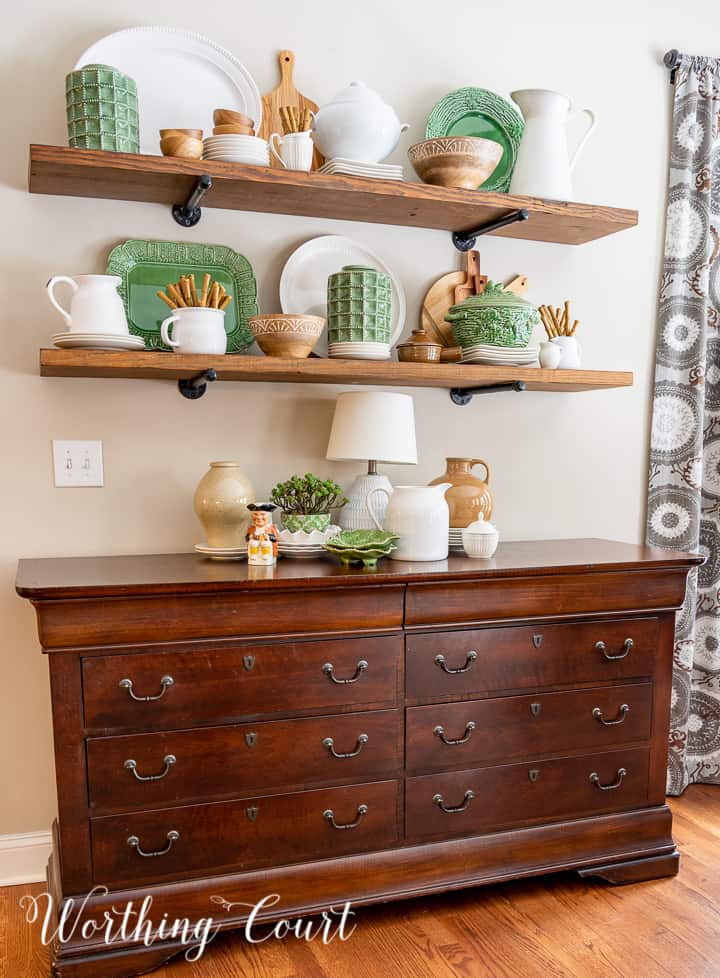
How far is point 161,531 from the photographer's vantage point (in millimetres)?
2227

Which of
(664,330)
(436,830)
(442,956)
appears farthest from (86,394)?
(664,330)

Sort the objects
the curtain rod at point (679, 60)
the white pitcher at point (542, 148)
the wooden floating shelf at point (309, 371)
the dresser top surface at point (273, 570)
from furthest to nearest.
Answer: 1. the curtain rod at point (679, 60)
2. the white pitcher at point (542, 148)
3. the wooden floating shelf at point (309, 371)
4. the dresser top surface at point (273, 570)

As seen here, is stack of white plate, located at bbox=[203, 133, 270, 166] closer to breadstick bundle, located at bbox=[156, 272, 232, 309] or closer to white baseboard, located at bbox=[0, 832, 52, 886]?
breadstick bundle, located at bbox=[156, 272, 232, 309]

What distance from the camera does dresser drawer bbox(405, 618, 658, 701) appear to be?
1.99 m

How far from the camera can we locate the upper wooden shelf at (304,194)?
6.15ft

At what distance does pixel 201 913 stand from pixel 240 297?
4.85 ft

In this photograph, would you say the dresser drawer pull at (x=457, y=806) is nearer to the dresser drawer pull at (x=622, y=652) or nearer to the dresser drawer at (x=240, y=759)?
the dresser drawer at (x=240, y=759)

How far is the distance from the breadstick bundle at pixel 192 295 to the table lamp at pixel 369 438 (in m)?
0.40

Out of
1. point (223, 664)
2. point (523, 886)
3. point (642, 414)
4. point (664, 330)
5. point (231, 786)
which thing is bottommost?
point (523, 886)

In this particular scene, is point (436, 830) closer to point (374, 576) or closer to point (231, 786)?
point (231, 786)

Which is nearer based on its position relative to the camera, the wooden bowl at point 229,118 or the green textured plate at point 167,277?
the wooden bowl at point 229,118

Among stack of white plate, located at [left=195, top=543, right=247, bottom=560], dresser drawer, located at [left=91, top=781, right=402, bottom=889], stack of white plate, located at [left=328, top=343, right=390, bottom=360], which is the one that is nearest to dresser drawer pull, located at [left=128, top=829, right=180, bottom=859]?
dresser drawer, located at [left=91, top=781, right=402, bottom=889]

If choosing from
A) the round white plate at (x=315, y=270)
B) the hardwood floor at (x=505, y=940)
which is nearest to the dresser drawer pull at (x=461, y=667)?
the hardwood floor at (x=505, y=940)

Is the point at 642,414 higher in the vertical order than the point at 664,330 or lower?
lower
